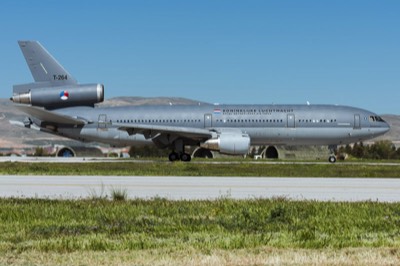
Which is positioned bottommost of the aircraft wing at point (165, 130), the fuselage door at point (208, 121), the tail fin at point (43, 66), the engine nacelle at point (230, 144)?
the engine nacelle at point (230, 144)

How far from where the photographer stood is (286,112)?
4753 cm

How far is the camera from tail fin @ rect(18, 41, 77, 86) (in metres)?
50.5

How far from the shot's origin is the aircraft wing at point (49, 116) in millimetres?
47316

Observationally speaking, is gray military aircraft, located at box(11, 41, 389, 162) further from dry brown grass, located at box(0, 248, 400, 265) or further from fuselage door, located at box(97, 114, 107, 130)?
dry brown grass, located at box(0, 248, 400, 265)

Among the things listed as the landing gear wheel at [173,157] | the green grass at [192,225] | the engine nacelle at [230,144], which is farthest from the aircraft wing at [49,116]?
the green grass at [192,225]

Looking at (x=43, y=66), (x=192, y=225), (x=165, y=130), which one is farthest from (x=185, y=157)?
(x=192, y=225)

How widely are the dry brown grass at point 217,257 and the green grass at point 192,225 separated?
363 millimetres

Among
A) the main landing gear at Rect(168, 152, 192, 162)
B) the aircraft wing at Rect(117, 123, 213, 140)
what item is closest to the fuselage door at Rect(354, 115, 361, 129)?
the aircraft wing at Rect(117, 123, 213, 140)

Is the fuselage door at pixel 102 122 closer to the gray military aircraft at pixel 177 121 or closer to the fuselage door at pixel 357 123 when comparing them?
the gray military aircraft at pixel 177 121

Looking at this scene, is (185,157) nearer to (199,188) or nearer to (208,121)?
(208,121)

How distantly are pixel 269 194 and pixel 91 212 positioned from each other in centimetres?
628

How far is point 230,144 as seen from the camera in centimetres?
4497

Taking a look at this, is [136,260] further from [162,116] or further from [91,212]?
[162,116]

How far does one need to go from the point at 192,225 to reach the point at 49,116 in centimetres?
3716
